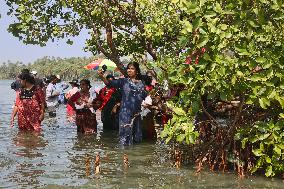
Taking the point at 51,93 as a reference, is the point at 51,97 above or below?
below

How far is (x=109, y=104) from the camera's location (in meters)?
12.5

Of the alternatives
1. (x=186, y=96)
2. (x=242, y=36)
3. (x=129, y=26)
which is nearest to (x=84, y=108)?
(x=129, y=26)

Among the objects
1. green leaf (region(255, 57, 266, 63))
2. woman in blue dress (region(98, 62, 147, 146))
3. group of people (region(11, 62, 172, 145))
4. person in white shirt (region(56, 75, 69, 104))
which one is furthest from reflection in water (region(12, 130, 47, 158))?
person in white shirt (region(56, 75, 69, 104))

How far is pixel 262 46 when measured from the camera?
6871 millimetres

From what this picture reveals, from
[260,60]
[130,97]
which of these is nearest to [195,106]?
[260,60]

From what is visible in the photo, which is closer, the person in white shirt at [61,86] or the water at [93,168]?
the water at [93,168]

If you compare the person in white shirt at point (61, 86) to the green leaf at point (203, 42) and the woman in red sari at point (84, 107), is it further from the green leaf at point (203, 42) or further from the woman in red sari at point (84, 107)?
the green leaf at point (203, 42)

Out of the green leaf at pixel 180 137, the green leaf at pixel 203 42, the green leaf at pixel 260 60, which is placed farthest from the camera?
the green leaf at pixel 180 137

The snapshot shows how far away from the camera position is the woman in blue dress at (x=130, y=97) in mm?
9297

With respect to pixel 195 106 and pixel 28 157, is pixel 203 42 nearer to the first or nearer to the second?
pixel 195 106

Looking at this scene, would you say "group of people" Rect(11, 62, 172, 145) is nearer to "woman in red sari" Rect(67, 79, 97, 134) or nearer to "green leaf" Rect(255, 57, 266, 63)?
"woman in red sari" Rect(67, 79, 97, 134)

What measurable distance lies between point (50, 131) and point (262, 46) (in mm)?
7689

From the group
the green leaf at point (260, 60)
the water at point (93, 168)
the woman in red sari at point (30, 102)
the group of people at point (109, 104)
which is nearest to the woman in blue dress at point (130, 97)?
the group of people at point (109, 104)

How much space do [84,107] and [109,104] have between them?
1.11 meters
